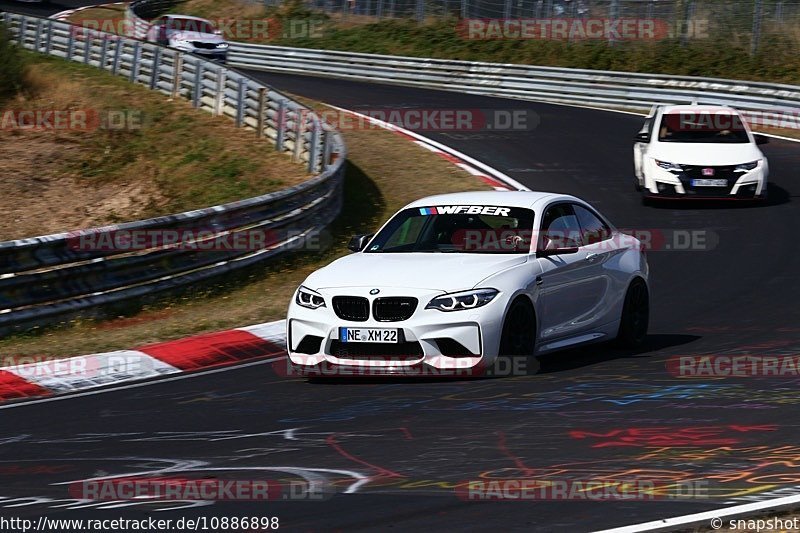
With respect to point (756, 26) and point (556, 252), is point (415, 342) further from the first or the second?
point (756, 26)

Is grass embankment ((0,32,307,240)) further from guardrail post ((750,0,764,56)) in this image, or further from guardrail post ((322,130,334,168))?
guardrail post ((750,0,764,56))

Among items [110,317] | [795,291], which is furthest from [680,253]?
[110,317]

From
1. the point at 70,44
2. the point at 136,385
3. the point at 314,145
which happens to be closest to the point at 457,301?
the point at 136,385

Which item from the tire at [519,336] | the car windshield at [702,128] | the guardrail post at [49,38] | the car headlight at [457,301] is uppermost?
the car headlight at [457,301]

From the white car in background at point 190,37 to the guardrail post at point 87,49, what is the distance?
723 centimetres

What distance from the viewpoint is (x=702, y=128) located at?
22000mm

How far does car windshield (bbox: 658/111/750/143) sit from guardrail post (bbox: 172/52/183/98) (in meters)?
12.8

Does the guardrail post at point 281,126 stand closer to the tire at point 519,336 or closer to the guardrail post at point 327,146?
the guardrail post at point 327,146

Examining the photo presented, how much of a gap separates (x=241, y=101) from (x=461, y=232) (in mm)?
17474

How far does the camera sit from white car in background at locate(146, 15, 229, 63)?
140 ft
